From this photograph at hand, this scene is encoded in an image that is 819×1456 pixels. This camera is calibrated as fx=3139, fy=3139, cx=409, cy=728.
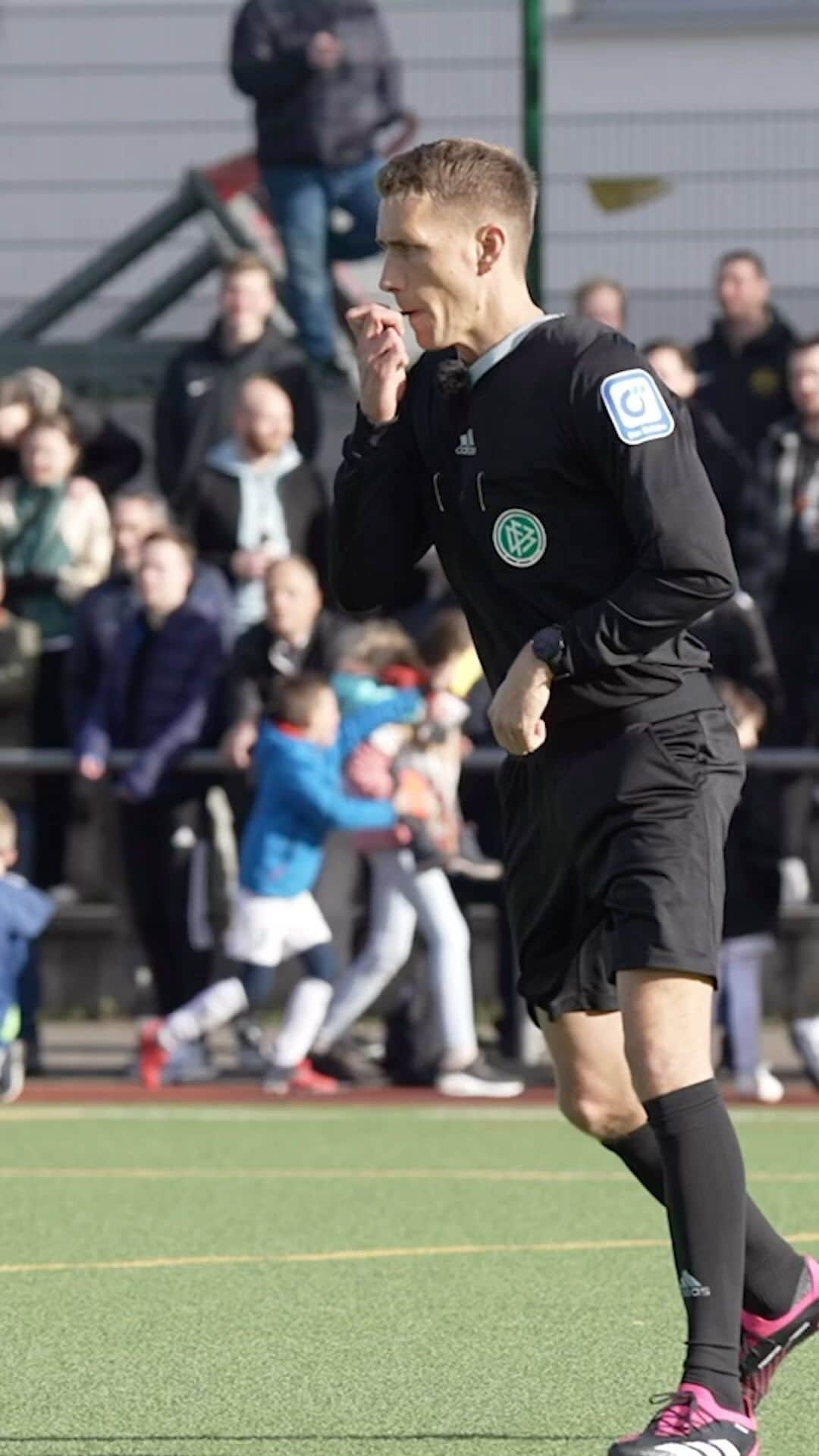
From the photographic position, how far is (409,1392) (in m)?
5.48

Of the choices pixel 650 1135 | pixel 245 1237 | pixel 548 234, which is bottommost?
pixel 245 1237

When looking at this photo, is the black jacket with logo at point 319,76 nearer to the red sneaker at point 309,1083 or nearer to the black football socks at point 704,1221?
the red sneaker at point 309,1083

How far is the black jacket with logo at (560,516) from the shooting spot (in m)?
4.82

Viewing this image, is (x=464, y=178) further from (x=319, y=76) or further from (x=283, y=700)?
(x=319, y=76)

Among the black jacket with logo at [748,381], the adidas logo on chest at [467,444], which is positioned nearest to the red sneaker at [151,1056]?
the black jacket with logo at [748,381]

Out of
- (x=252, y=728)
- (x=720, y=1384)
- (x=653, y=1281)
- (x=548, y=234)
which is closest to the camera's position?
(x=720, y=1384)

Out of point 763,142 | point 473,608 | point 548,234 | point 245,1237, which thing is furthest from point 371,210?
point 473,608

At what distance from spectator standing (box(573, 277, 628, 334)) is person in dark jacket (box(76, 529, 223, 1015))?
1.93 m

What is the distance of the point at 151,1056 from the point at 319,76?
460 centimetres

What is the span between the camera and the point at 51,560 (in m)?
12.4

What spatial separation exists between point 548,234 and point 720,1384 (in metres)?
8.99

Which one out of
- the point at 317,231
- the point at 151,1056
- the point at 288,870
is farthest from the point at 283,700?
the point at 317,231

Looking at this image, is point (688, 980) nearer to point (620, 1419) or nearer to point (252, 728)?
point (620, 1419)

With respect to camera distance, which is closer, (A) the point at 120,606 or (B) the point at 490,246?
(B) the point at 490,246
